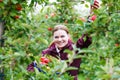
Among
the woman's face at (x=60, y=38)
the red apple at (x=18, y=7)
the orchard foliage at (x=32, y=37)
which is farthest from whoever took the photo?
the woman's face at (x=60, y=38)

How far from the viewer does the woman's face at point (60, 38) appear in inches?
124

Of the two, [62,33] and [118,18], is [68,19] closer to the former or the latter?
[62,33]

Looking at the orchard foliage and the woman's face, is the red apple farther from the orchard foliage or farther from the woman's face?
the woman's face

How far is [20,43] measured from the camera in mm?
2188

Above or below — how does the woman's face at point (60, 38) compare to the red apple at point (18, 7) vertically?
below

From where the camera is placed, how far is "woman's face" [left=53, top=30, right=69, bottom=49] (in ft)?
10.4

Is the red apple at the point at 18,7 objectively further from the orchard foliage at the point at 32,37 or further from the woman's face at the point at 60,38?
the woman's face at the point at 60,38

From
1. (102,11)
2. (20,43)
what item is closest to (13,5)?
(20,43)

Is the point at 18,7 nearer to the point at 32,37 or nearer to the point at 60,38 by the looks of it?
the point at 32,37

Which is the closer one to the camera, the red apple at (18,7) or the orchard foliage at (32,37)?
the orchard foliage at (32,37)

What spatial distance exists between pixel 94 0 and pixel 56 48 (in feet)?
2.16

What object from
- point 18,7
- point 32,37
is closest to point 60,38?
point 18,7

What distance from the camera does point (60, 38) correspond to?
3.16 m

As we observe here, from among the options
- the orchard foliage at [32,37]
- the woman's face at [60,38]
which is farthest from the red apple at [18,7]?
the woman's face at [60,38]
